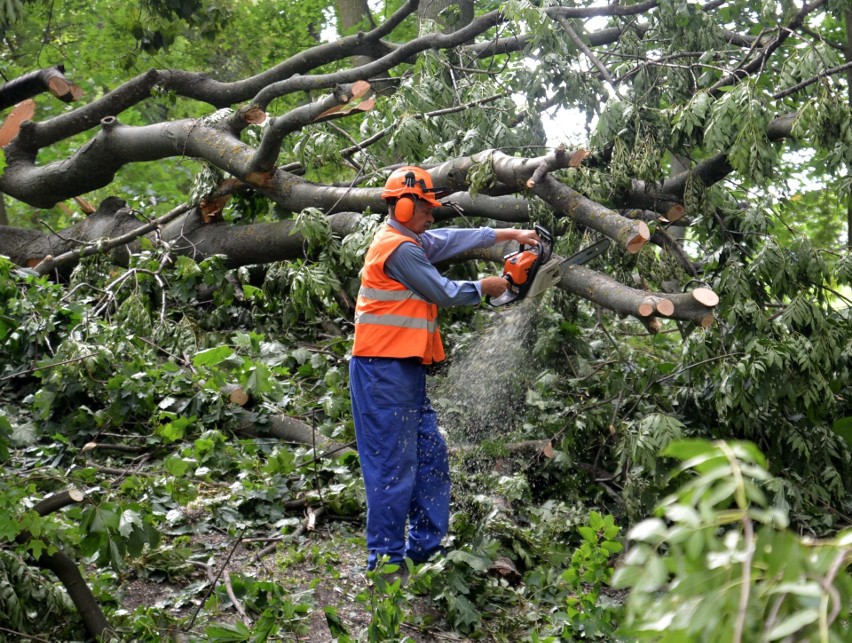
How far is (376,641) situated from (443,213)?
3232 millimetres

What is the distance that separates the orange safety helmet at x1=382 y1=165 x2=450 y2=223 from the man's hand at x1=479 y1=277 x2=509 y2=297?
1.48 feet

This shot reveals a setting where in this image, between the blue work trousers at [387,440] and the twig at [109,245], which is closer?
the blue work trousers at [387,440]

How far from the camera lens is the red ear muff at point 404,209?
4.46m

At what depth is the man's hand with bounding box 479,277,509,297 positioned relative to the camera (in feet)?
14.6

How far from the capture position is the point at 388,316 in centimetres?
439

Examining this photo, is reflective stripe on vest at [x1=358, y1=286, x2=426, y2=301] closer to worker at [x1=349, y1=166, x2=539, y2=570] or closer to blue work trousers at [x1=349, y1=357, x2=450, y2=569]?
worker at [x1=349, y1=166, x2=539, y2=570]

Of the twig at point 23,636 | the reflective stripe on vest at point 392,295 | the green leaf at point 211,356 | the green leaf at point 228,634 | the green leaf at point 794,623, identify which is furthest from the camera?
the green leaf at point 211,356

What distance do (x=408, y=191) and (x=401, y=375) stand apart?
0.87 meters

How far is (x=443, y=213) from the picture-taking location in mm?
6086

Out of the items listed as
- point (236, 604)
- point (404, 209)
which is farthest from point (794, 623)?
point (404, 209)

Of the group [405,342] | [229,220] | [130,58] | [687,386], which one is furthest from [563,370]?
[130,58]

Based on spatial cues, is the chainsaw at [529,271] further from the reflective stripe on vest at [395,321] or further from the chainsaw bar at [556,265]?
the reflective stripe on vest at [395,321]

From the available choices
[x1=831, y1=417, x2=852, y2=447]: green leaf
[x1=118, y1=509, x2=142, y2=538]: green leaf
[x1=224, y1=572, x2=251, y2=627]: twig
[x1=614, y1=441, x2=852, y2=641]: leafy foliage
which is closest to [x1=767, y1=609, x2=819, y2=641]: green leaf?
[x1=614, y1=441, x2=852, y2=641]: leafy foliage

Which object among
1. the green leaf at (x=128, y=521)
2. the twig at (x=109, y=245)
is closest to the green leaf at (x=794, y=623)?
the green leaf at (x=128, y=521)
